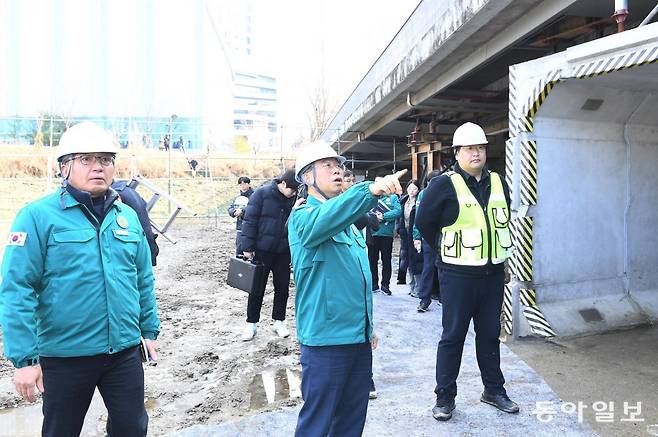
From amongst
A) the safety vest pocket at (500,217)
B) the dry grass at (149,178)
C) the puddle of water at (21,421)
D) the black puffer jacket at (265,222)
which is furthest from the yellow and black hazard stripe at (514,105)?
the dry grass at (149,178)

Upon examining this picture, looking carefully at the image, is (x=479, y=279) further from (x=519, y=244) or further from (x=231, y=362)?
(x=231, y=362)

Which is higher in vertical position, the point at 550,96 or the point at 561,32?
the point at 561,32

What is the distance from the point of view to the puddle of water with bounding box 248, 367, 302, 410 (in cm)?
422

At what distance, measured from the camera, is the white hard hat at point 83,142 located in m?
2.49

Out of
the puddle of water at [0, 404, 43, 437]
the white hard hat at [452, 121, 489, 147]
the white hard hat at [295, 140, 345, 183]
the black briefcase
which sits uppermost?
the white hard hat at [452, 121, 489, 147]

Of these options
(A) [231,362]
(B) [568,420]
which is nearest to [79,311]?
(A) [231,362]

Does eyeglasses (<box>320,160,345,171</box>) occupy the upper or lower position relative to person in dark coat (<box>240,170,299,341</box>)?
upper

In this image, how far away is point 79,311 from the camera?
2.38 meters

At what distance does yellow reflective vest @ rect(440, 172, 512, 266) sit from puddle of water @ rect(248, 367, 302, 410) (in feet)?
5.89

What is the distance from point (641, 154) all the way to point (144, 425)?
616cm

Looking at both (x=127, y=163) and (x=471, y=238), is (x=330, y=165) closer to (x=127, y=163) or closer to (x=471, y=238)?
(x=471, y=238)

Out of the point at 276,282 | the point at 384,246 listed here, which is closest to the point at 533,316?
the point at 276,282

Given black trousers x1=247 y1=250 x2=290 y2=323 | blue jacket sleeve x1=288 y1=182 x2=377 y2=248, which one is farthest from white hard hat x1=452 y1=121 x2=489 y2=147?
black trousers x1=247 y1=250 x2=290 y2=323

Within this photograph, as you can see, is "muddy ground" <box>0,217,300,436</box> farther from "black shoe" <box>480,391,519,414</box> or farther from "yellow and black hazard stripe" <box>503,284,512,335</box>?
"yellow and black hazard stripe" <box>503,284,512,335</box>
